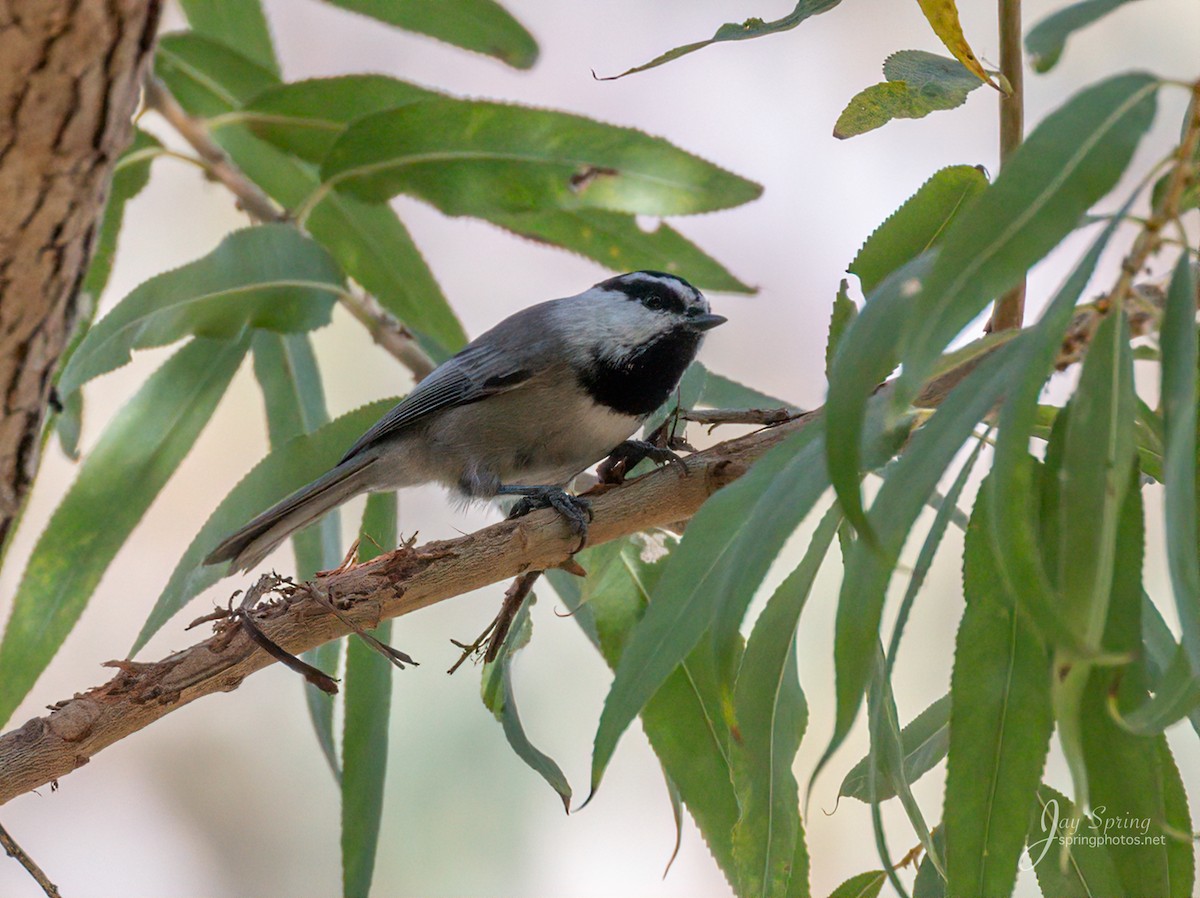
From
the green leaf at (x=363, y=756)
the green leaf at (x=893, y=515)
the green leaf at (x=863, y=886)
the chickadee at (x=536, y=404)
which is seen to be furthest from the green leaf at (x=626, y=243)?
the green leaf at (x=893, y=515)

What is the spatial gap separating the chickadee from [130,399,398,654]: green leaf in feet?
0.22

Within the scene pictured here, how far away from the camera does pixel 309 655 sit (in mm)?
1914

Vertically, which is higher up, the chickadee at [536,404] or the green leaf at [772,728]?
the chickadee at [536,404]

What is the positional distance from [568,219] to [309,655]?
2.95ft

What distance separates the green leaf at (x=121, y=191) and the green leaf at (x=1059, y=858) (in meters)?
1.69

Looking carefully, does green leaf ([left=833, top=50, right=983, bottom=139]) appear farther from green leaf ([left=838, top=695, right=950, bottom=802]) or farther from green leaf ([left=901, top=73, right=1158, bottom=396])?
green leaf ([left=838, top=695, right=950, bottom=802])

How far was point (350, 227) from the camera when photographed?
2.21 meters

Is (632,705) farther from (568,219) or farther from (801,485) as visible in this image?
(568,219)

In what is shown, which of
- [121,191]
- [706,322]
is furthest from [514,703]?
[121,191]

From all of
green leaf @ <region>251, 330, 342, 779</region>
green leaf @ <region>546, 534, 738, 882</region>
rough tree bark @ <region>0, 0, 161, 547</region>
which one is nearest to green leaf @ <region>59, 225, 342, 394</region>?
green leaf @ <region>251, 330, 342, 779</region>

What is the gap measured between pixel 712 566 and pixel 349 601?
42 cm

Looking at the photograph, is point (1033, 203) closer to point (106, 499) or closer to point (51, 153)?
point (51, 153)

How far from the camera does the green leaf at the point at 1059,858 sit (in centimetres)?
124

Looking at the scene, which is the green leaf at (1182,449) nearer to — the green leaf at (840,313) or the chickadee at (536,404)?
the green leaf at (840,313)
